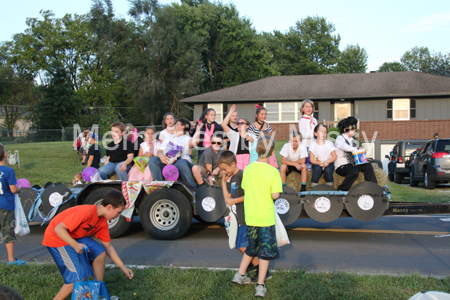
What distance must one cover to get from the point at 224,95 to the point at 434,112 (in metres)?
14.9

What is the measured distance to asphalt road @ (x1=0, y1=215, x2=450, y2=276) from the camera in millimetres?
5461

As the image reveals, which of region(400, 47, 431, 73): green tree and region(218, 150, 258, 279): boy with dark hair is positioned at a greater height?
region(400, 47, 431, 73): green tree

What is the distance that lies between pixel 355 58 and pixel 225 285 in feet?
199

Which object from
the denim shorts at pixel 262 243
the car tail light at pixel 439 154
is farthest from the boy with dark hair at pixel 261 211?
the car tail light at pixel 439 154

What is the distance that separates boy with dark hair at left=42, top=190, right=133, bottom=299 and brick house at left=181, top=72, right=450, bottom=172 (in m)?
23.7

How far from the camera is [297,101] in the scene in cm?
2894

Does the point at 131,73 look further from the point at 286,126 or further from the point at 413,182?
the point at 413,182

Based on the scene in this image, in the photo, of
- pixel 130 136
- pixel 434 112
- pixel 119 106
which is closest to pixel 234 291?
pixel 130 136

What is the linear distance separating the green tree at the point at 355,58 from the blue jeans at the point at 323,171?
53.6 metres

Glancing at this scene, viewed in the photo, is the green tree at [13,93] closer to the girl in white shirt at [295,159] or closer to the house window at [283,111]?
the house window at [283,111]

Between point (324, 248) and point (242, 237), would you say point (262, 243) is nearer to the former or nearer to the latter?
point (242, 237)

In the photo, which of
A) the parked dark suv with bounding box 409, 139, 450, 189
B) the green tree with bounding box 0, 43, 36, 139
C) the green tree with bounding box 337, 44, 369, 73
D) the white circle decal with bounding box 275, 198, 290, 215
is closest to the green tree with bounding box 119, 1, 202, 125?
the green tree with bounding box 0, 43, 36, 139

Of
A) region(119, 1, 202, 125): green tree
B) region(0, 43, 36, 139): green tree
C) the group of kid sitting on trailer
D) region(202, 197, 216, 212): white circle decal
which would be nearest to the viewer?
region(202, 197, 216, 212): white circle decal

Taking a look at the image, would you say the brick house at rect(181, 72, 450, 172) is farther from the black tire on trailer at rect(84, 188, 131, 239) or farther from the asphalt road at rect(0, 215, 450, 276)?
the black tire on trailer at rect(84, 188, 131, 239)
